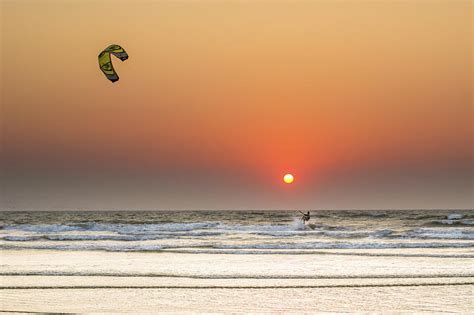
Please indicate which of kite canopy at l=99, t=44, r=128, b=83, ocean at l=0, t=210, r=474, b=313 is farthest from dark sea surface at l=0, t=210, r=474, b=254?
kite canopy at l=99, t=44, r=128, b=83

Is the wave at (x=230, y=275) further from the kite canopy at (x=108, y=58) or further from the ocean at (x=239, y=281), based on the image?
the kite canopy at (x=108, y=58)

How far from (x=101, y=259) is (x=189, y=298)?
7.23 meters

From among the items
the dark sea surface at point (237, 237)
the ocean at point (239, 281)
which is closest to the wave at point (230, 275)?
the ocean at point (239, 281)

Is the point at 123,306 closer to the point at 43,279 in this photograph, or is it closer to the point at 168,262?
the point at 43,279

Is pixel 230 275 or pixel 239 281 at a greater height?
pixel 230 275

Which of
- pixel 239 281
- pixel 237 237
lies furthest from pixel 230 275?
pixel 237 237

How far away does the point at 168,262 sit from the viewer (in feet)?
55.9

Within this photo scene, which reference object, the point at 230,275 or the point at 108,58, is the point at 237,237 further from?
the point at 230,275

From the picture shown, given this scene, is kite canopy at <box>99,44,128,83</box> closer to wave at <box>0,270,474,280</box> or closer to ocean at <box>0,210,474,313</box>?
ocean at <box>0,210,474,313</box>

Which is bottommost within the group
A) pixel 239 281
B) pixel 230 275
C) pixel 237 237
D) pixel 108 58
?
pixel 239 281

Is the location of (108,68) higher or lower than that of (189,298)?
higher

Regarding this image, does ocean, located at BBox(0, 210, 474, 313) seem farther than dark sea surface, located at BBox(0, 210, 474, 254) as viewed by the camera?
No

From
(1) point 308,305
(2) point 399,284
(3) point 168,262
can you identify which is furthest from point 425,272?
(3) point 168,262

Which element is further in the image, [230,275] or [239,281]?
[230,275]
